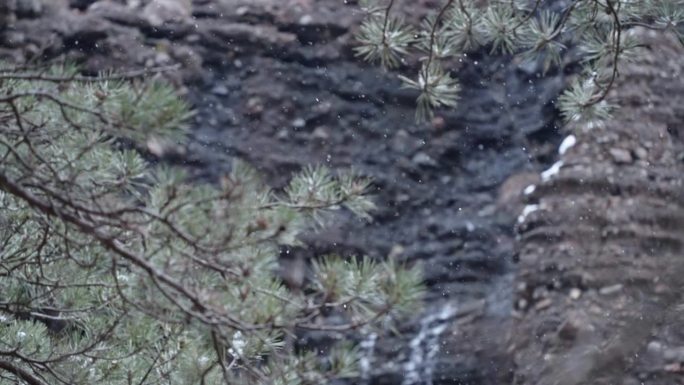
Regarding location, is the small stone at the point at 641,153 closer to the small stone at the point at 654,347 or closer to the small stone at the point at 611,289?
the small stone at the point at 611,289

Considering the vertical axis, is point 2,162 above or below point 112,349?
above

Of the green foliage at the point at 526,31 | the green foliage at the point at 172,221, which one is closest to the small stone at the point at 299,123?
the green foliage at the point at 526,31

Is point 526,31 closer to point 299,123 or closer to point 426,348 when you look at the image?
point 426,348

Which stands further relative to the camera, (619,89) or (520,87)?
(520,87)

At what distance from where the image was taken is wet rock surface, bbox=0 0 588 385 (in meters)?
3.66

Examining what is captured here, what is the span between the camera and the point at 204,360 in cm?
178

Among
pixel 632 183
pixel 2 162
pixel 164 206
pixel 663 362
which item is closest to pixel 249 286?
pixel 164 206

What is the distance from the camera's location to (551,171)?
3652 millimetres

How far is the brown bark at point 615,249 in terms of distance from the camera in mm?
3096

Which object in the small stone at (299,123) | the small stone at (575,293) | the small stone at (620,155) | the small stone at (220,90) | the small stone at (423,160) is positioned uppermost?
the small stone at (620,155)

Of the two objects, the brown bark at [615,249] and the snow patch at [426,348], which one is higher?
the brown bark at [615,249]

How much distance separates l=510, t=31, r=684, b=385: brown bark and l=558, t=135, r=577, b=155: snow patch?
29mm

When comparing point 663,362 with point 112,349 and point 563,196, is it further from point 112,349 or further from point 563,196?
point 112,349

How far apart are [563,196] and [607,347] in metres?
0.64
